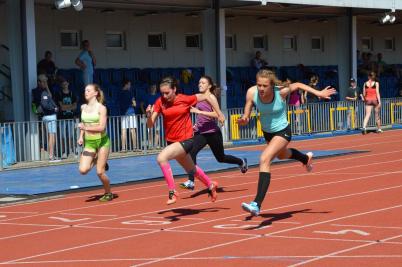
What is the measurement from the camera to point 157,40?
32.2m

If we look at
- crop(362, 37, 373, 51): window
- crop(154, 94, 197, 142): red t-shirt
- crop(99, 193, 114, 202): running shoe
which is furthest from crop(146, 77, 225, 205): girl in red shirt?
crop(362, 37, 373, 51): window

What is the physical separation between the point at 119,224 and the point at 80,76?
52.5 feet

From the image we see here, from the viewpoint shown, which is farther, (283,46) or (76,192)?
(283,46)

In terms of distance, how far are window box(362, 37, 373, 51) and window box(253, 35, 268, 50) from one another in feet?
23.9

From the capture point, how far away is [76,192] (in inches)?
651

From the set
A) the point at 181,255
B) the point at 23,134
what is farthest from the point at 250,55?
the point at 181,255

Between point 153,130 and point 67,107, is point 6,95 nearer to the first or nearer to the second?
point 67,107

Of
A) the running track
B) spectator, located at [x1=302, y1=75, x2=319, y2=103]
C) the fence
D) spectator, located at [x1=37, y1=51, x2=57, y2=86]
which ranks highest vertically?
spectator, located at [x1=37, y1=51, x2=57, y2=86]

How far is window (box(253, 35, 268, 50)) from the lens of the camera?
119 feet

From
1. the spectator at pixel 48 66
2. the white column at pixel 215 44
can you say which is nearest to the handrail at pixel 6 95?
the spectator at pixel 48 66

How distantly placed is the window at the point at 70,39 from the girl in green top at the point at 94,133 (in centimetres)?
1451

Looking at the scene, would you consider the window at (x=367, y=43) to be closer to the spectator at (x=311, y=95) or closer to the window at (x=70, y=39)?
the spectator at (x=311, y=95)

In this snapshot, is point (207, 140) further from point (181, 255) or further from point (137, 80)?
point (137, 80)

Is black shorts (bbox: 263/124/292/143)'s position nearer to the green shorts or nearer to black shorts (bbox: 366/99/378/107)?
the green shorts
